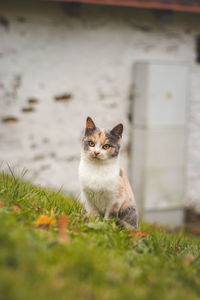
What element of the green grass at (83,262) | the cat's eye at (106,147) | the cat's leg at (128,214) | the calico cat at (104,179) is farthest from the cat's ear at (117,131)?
the green grass at (83,262)

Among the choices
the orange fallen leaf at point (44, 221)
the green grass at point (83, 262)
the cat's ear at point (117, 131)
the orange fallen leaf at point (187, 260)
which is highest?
the cat's ear at point (117, 131)

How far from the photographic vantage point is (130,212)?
3551mm

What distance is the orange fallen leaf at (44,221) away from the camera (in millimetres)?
2703

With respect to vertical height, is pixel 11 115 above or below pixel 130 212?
above

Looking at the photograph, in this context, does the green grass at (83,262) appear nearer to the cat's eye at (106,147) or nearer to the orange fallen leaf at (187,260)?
the orange fallen leaf at (187,260)

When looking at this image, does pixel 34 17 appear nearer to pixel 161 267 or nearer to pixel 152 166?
pixel 152 166

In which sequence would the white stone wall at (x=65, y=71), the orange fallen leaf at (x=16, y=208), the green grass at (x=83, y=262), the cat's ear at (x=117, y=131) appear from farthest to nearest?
the white stone wall at (x=65, y=71), the cat's ear at (x=117, y=131), the orange fallen leaf at (x=16, y=208), the green grass at (x=83, y=262)

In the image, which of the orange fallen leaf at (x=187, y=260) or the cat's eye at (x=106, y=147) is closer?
the orange fallen leaf at (x=187, y=260)

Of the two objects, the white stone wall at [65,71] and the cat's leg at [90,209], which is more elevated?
the white stone wall at [65,71]

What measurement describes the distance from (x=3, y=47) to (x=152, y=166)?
328 cm

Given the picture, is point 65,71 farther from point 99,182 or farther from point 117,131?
point 99,182

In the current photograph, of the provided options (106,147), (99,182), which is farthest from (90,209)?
(106,147)

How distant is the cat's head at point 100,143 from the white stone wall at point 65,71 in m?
2.92

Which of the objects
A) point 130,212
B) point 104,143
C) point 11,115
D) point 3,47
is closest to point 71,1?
point 3,47
